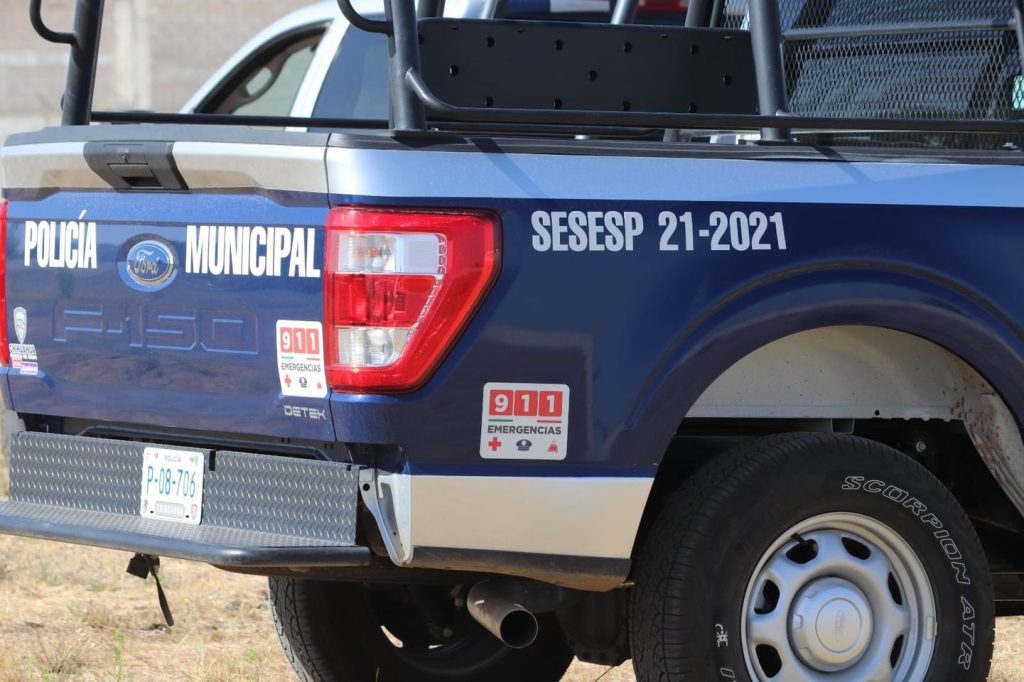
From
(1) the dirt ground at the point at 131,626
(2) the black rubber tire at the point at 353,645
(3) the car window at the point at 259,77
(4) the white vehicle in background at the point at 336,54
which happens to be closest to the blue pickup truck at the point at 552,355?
(2) the black rubber tire at the point at 353,645

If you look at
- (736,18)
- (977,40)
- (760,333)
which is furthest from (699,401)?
(736,18)

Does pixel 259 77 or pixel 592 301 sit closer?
pixel 592 301

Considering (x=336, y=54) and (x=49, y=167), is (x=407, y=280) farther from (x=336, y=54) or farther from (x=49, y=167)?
(x=336, y=54)

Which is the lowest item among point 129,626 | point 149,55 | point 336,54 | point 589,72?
point 129,626

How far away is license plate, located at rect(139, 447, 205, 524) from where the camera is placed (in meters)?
3.81

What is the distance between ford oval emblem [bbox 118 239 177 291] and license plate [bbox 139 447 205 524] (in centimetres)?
38

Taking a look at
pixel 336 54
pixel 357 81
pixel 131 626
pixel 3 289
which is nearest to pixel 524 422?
pixel 3 289

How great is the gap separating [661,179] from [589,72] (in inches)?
30.4

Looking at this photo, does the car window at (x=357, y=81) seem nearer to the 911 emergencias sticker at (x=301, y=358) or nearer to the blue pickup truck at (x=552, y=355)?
the blue pickup truck at (x=552, y=355)

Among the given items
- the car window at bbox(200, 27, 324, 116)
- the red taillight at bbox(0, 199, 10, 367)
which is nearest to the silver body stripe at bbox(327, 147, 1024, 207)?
the red taillight at bbox(0, 199, 10, 367)

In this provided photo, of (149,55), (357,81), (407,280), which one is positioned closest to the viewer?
(407,280)

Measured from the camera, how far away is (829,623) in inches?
149

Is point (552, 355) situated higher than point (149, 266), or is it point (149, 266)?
point (149, 266)

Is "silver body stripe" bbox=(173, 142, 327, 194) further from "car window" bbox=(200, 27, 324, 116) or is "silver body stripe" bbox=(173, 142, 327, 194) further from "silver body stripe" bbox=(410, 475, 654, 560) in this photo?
"car window" bbox=(200, 27, 324, 116)
